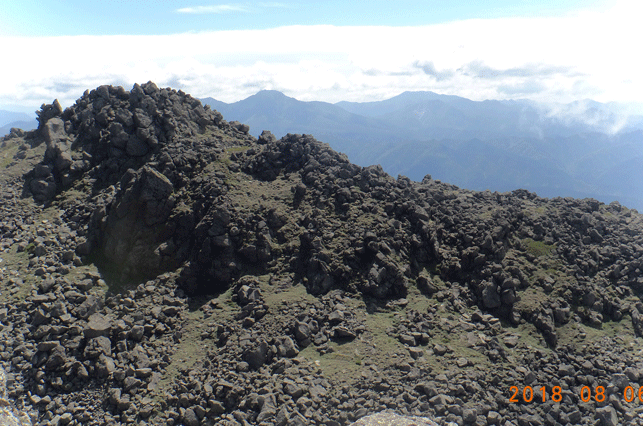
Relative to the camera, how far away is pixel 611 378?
20.0m

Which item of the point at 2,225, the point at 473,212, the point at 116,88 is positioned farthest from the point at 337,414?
the point at 116,88

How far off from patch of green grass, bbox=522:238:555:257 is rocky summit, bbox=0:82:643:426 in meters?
0.19

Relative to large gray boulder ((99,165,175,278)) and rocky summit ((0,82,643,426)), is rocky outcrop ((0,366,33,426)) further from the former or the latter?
large gray boulder ((99,165,175,278))

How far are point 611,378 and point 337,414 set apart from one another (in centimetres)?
1499

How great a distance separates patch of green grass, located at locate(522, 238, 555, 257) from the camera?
93.5ft

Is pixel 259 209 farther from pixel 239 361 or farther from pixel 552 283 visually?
pixel 552 283
